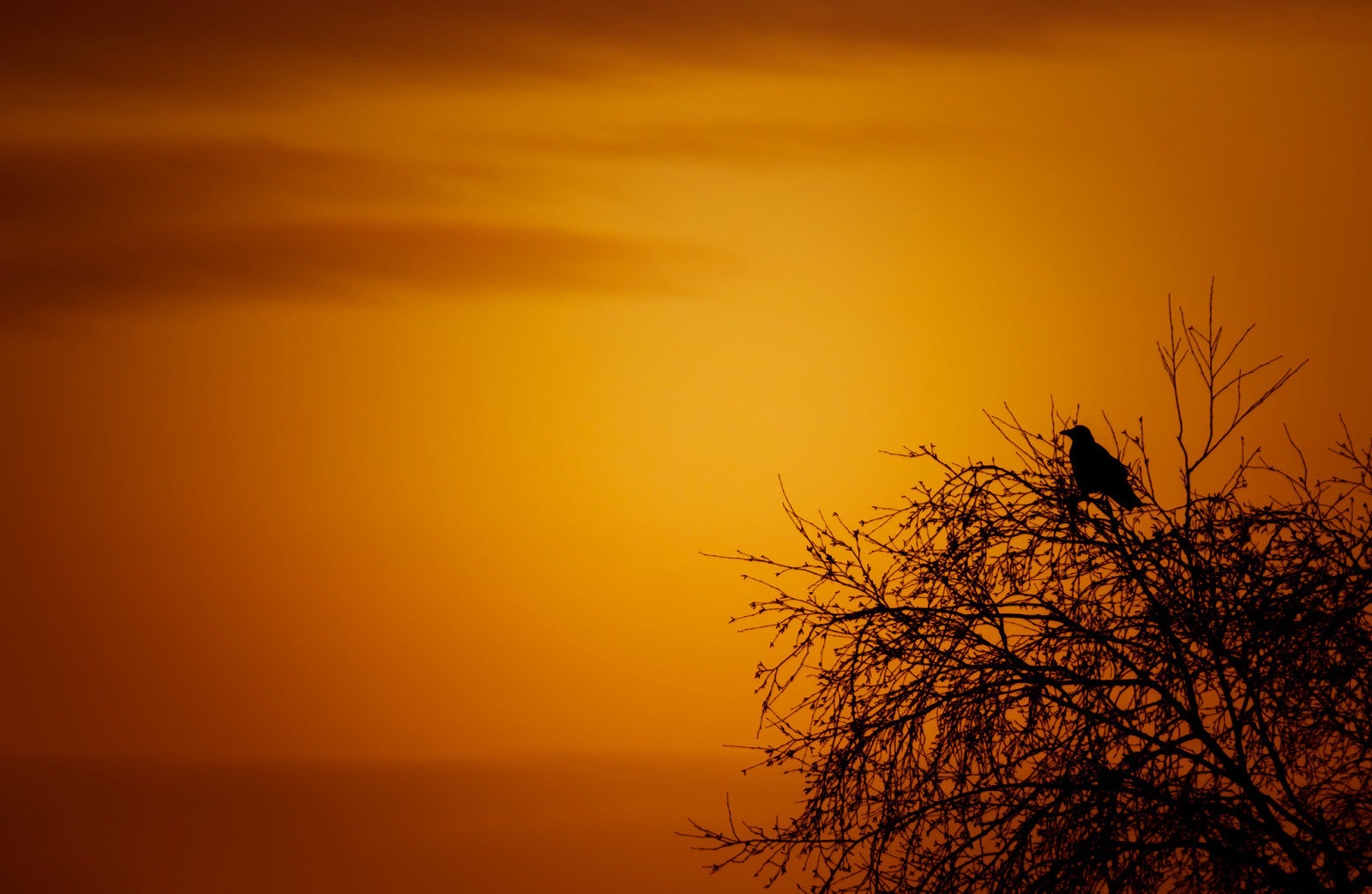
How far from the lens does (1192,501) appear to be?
6.87 meters

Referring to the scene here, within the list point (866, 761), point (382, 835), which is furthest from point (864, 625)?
point (382, 835)

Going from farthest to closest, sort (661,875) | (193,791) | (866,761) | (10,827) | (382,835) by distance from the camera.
Result: (193,791), (10,827), (382,835), (661,875), (866,761)

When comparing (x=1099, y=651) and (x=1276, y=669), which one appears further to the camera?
(x=1099, y=651)

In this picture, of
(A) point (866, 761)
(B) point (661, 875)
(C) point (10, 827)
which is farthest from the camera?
(C) point (10, 827)

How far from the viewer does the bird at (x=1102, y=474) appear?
24.2ft

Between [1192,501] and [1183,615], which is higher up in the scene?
[1192,501]

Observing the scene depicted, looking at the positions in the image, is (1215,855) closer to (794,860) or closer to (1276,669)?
(1276,669)

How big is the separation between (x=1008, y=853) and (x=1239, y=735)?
1.21 m

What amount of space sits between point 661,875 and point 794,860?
327ft

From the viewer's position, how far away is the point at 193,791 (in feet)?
636

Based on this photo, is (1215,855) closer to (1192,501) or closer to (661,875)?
(1192,501)

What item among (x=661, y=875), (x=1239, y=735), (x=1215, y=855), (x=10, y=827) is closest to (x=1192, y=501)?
(x=1239, y=735)

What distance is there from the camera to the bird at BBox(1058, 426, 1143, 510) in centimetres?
736

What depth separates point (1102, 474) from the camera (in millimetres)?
7566
